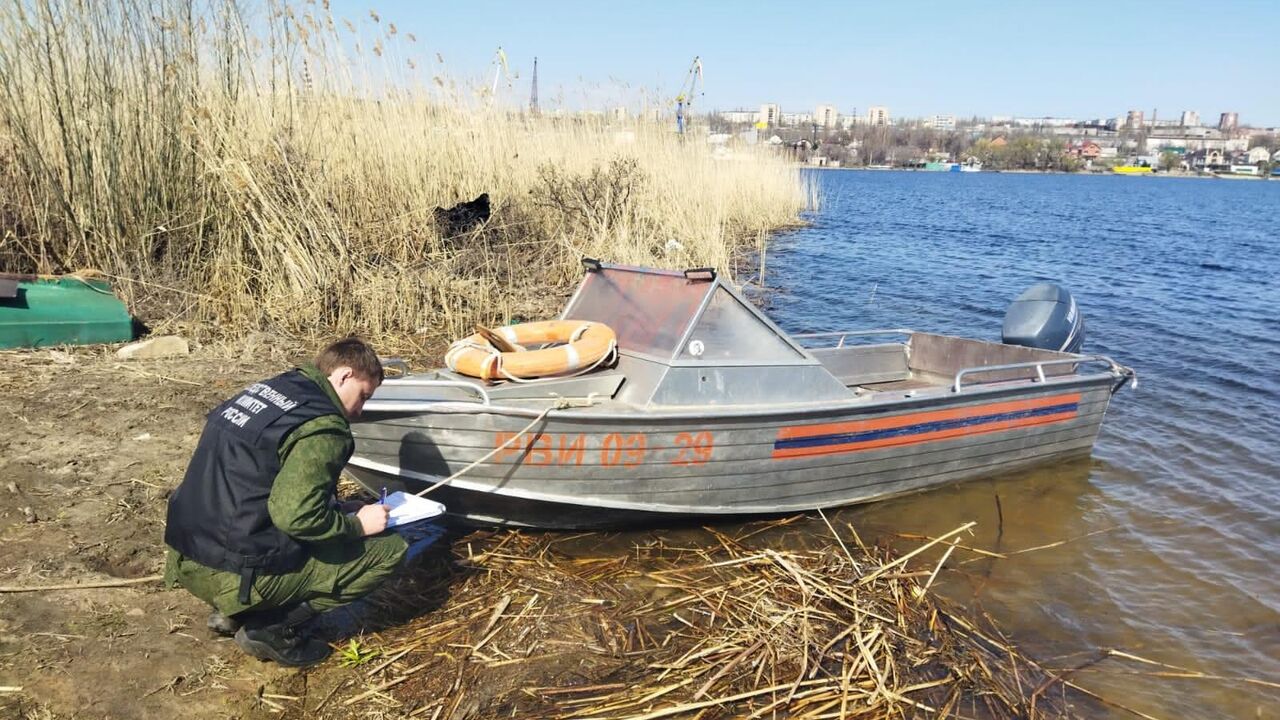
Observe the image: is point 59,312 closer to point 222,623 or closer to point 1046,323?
point 222,623

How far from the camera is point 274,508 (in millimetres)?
2961

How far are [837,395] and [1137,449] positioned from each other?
3947mm

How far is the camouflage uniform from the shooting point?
2977 mm

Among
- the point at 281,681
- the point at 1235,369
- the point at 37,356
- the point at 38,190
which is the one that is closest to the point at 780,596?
the point at 281,681

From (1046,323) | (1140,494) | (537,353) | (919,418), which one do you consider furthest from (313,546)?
(1046,323)

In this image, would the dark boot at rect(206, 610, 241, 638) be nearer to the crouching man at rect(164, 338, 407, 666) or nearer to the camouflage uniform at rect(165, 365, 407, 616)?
the crouching man at rect(164, 338, 407, 666)

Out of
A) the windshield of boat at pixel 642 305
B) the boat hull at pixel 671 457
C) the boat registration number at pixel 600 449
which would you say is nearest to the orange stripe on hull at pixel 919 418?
the boat hull at pixel 671 457

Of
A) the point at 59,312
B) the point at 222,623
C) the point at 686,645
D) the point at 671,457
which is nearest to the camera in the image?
the point at 222,623

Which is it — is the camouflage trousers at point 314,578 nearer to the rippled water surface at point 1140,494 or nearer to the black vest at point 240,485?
the black vest at point 240,485

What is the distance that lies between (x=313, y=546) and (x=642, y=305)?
8.77ft

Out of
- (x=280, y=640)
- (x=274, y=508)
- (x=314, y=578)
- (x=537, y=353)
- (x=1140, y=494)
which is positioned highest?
(x=537, y=353)

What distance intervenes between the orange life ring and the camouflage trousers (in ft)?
4.31

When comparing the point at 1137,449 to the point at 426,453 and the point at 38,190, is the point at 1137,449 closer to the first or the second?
the point at 426,453

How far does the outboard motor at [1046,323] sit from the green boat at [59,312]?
7.72 meters
